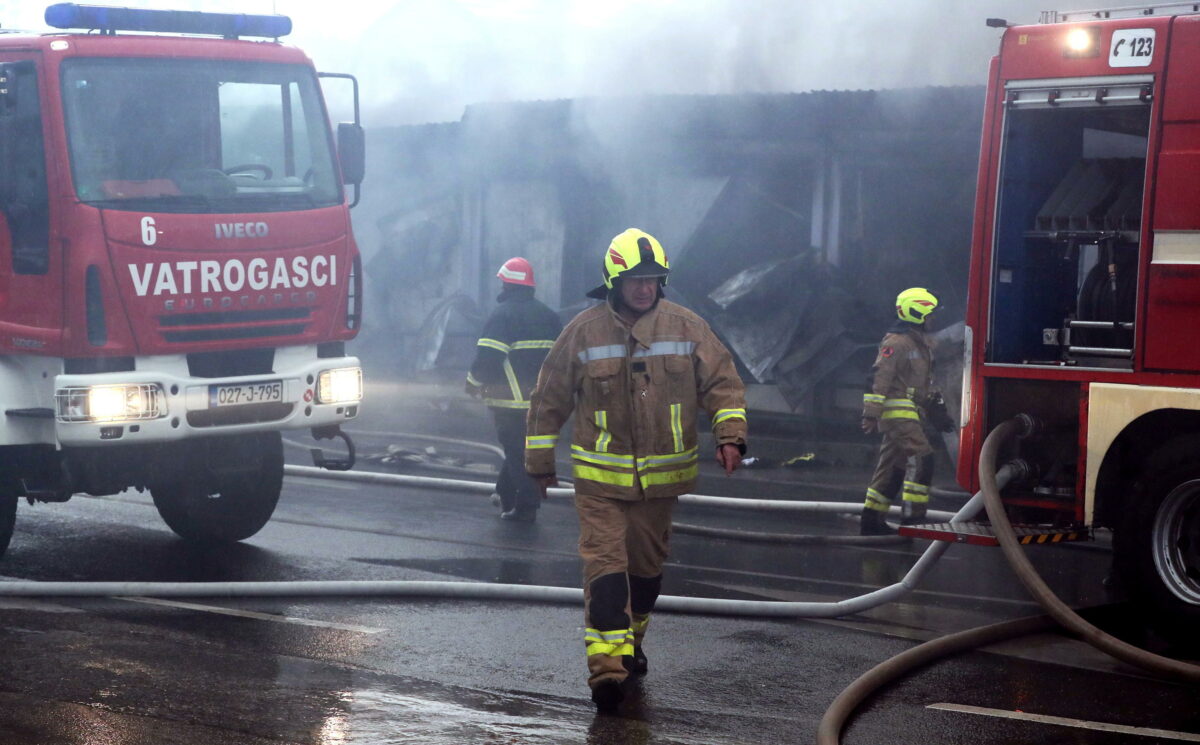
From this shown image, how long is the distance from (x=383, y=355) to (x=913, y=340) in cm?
1143

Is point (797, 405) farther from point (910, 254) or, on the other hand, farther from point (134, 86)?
point (134, 86)

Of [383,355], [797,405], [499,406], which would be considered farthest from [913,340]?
[383,355]

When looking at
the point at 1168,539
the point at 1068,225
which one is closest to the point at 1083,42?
the point at 1068,225

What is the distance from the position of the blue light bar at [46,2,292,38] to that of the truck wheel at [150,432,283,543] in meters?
2.26

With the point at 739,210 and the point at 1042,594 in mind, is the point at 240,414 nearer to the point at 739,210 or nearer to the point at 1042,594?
the point at 1042,594

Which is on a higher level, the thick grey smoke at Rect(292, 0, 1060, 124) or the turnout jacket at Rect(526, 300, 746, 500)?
the thick grey smoke at Rect(292, 0, 1060, 124)

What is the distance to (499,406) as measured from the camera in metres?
8.94

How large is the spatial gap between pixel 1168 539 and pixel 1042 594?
2.85ft

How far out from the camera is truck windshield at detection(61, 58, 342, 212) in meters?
7.05

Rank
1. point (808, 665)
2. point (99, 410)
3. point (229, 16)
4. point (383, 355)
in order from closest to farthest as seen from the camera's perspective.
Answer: point (808, 665) → point (99, 410) → point (229, 16) → point (383, 355)

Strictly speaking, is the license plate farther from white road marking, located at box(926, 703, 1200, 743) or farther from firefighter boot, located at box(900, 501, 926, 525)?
white road marking, located at box(926, 703, 1200, 743)

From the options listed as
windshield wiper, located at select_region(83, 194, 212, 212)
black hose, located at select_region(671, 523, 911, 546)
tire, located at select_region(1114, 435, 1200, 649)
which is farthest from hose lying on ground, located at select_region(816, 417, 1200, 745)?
windshield wiper, located at select_region(83, 194, 212, 212)

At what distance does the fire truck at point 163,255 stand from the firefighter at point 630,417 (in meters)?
2.72

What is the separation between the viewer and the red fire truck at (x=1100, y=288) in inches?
235
